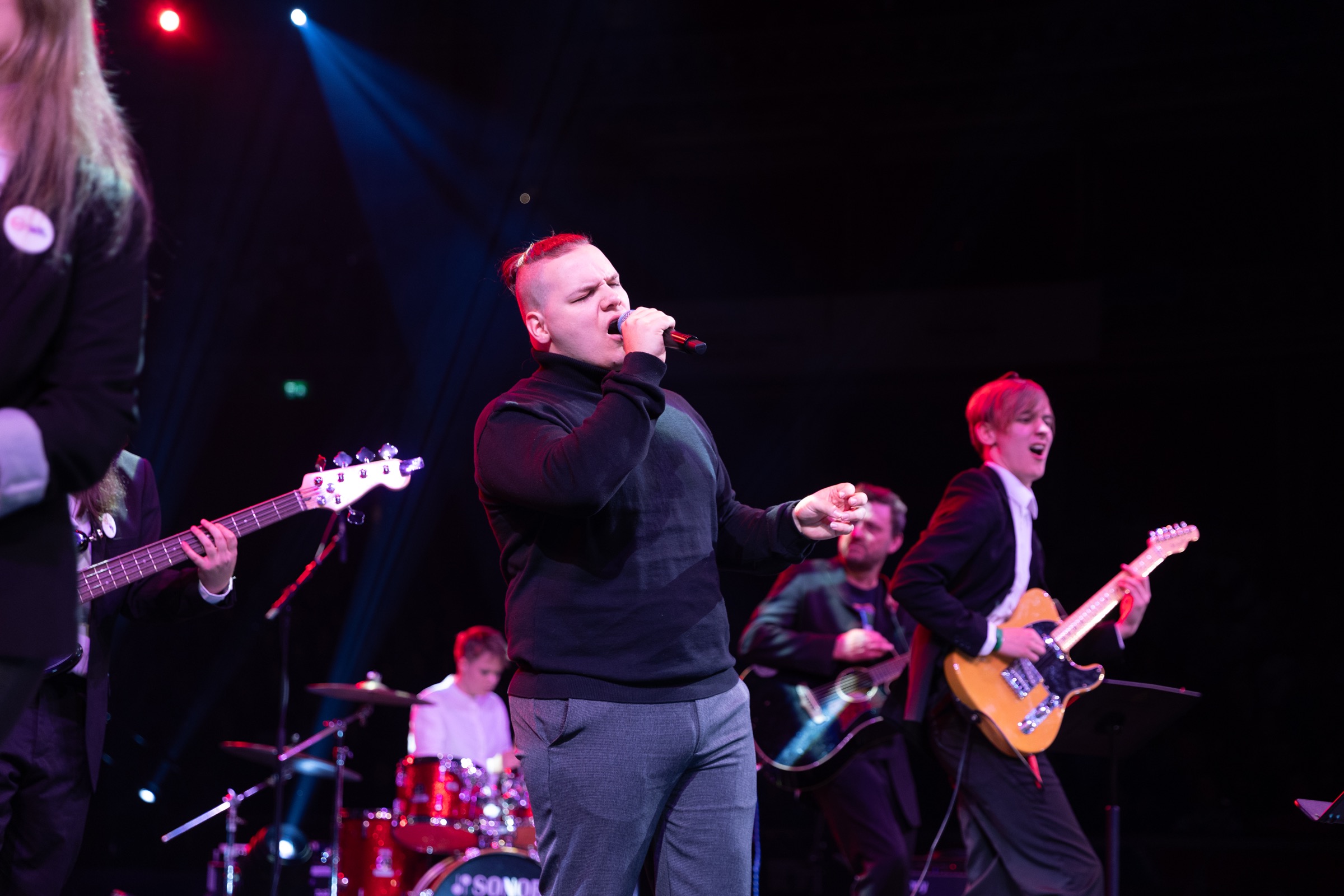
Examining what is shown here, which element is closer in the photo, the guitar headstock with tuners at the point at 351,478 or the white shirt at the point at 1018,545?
the white shirt at the point at 1018,545

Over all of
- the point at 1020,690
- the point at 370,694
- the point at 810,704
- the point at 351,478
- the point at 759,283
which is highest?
the point at 759,283

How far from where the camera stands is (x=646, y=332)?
2.32 m

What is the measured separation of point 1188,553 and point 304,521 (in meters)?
7.10

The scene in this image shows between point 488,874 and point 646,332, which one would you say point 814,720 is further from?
point 646,332

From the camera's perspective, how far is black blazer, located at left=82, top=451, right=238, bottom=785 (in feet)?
10.5

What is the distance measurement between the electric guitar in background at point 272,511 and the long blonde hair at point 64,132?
5.21ft

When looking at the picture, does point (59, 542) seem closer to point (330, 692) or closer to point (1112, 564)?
point (330, 692)

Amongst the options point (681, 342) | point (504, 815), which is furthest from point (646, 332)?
point (504, 815)

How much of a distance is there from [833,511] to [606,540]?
461 mm

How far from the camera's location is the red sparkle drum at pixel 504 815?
20.5ft

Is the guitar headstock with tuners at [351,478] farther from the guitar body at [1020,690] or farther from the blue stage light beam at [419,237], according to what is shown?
the blue stage light beam at [419,237]

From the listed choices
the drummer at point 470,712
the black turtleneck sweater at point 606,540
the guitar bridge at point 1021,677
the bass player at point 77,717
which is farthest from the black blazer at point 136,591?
the drummer at point 470,712

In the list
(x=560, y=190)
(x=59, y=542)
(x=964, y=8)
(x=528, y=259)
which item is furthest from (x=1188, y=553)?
(x=59, y=542)

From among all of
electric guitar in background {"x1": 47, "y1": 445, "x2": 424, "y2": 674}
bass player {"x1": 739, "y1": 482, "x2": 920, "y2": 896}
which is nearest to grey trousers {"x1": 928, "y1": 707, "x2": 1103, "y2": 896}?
bass player {"x1": 739, "y1": 482, "x2": 920, "y2": 896}
